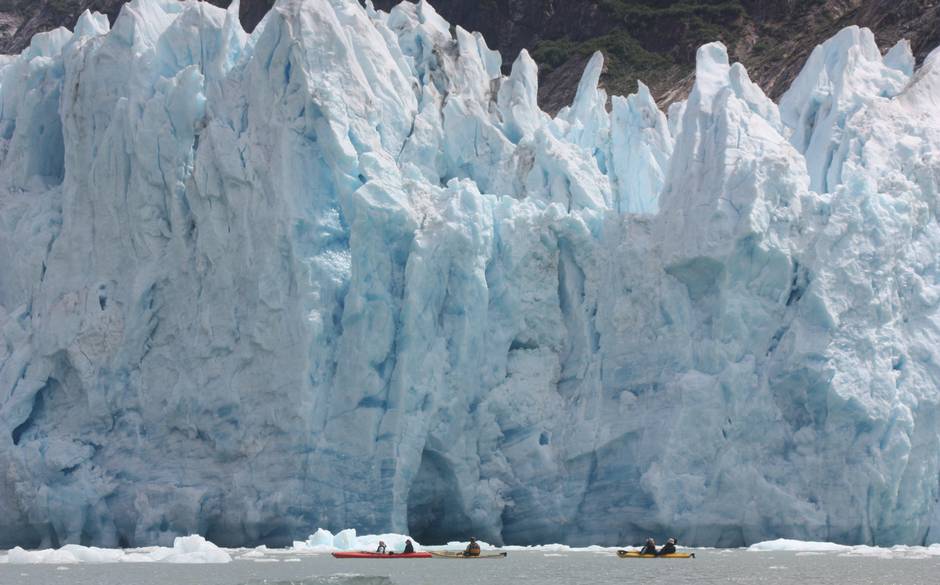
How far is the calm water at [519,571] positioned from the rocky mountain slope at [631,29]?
25790mm

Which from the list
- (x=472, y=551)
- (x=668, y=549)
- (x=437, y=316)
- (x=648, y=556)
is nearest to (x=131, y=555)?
(x=472, y=551)

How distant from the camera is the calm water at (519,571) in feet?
65.1

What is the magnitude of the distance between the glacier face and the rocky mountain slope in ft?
64.5

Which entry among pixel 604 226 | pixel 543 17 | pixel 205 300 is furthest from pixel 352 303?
pixel 543 17

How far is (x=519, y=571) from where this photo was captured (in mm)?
21672

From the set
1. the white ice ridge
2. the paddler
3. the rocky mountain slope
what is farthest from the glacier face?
the rocky mountain slope

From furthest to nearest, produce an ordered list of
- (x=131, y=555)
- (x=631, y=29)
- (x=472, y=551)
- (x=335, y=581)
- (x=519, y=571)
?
(x=631, y=29) < (x=131, y=555) < (x=472, y=551) < (x=519, y=571) < (x=335, y=581)

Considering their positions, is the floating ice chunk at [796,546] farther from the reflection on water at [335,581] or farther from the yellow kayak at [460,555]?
the reflection on water at [335,581]

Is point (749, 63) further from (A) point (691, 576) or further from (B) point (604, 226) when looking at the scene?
(A) point (691, 576)

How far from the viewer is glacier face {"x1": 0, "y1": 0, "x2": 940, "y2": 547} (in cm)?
2655

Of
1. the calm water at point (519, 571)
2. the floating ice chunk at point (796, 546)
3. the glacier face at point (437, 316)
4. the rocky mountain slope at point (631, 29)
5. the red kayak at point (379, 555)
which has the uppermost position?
the rocky mountain slope at point (631, 29)

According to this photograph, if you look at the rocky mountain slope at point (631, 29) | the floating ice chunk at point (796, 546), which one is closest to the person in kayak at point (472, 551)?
the floating ice chunk at point (796, 546)

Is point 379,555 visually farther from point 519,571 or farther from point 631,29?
point 631,29

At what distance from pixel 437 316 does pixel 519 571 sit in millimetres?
7063
